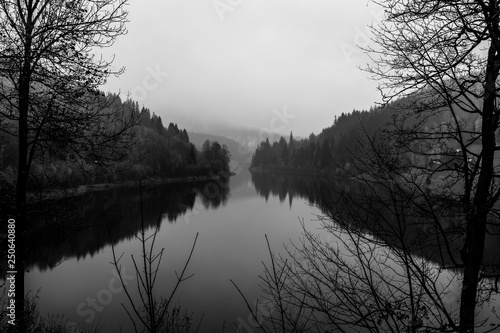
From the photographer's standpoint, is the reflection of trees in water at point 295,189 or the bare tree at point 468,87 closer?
the bare tree at point 468,87

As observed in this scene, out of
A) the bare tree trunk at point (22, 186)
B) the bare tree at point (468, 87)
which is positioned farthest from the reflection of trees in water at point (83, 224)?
the bare tree at point (468, 87)

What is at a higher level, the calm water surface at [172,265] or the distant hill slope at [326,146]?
the distant hill slope at [326,146]

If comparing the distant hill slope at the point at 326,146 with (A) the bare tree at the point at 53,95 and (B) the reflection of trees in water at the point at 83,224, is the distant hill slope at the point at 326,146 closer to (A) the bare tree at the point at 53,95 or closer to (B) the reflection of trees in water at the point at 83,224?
(B) the reflection of trees in water at the point at 83,224

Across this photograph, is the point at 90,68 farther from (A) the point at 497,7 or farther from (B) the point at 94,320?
(B) the point at 94,320

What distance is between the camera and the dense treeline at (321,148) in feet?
332

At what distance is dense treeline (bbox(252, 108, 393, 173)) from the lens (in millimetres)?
101250

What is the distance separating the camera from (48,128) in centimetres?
498

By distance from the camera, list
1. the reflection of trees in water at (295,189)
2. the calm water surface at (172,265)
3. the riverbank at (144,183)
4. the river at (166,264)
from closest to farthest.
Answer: the river at (166,264) < the calm water surface at (172,265) < the reflection of trees in water at (295,189) < the riverbank at (144,183)

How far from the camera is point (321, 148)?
10894 cm

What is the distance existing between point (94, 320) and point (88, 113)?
1153 cm

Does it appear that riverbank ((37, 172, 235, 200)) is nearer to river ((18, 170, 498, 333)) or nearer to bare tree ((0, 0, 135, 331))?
river ((18, 170, 498, 333))

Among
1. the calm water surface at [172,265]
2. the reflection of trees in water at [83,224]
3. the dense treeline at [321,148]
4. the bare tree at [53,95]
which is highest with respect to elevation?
the dense treeline at [321,148]

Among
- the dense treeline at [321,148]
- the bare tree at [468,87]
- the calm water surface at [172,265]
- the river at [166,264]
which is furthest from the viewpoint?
the dense treeline at [321,148]

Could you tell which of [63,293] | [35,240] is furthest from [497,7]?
[35,240]
